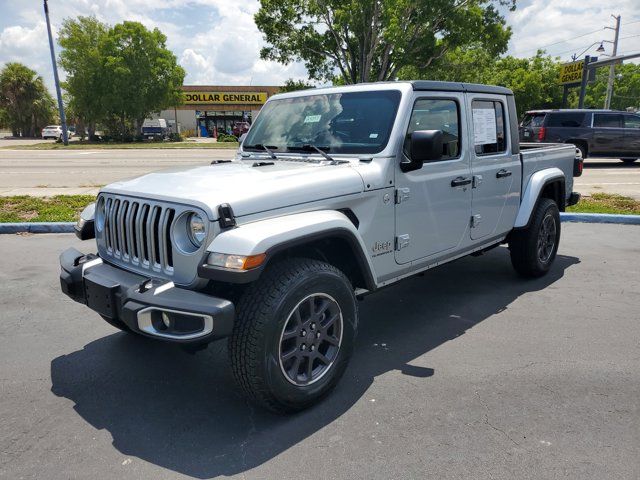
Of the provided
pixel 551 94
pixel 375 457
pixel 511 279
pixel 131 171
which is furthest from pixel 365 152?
pixel 551 94

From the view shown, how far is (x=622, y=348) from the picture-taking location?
3.81 m

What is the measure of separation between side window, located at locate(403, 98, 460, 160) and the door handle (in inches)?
7.2

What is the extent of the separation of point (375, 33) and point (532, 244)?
1798 centimetres

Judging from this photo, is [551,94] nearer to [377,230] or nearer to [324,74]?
[324,74]

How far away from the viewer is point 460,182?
4.05 metres

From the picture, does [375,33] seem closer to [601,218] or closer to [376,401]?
[601,218]

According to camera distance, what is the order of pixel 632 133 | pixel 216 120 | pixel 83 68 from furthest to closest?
pixel 216 120 → pixel 83 68 → pixel 632 133

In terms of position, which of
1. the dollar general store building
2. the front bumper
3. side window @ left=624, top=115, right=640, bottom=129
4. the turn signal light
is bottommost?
the front bumper

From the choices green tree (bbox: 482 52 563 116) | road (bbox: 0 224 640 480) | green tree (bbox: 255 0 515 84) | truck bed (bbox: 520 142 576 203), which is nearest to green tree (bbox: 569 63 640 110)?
green tree (bbox: 482 52 563 116)

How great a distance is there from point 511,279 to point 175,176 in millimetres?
3823

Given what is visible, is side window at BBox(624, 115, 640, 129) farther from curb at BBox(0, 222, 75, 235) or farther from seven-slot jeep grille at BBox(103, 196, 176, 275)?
seven-slot jeep grille at BBox(103, 196, 176, 275)

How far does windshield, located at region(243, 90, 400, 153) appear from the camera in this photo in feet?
11.9

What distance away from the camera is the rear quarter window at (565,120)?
52.3ft

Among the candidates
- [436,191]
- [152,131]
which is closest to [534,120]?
[436,191]
